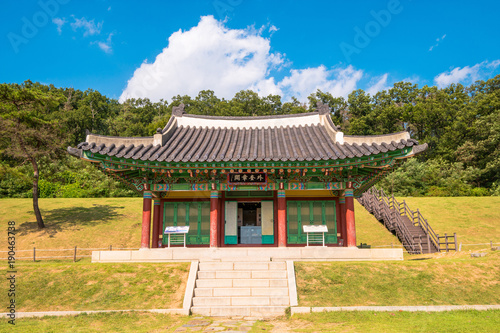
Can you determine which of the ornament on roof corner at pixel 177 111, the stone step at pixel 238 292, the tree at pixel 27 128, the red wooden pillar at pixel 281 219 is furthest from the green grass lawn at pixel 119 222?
the stone step at pixel 238 292

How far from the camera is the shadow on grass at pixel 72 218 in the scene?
26609 millimetres

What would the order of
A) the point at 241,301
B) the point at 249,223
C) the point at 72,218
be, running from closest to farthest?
the point at 241,301 < the point at 249,223 < the point at 72,218

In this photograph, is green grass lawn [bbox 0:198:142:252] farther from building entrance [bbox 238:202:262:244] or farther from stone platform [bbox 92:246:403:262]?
stone platform [bbox 92:246:403:262]

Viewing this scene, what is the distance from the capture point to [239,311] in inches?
390

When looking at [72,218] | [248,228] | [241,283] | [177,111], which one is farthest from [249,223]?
[72,218]

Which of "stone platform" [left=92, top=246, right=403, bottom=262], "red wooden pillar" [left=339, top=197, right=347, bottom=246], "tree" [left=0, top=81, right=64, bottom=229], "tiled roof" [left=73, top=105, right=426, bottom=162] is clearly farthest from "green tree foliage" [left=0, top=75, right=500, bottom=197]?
"red wooden pillar" [left=339, top=197, right=347, bottom=246]

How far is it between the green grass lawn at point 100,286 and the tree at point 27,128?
681 inches

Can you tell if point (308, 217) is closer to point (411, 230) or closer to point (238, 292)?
point (238, 292)

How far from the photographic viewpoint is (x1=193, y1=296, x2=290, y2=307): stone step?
1026 cm

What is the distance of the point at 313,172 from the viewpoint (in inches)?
570

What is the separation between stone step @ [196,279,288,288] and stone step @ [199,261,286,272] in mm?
758

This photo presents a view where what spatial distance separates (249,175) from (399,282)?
7054 mm

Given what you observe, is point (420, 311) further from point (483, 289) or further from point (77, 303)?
point (77, 303)

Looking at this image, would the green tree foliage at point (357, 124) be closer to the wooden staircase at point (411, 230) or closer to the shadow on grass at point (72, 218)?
the shadow on grass at point (72, 218)
